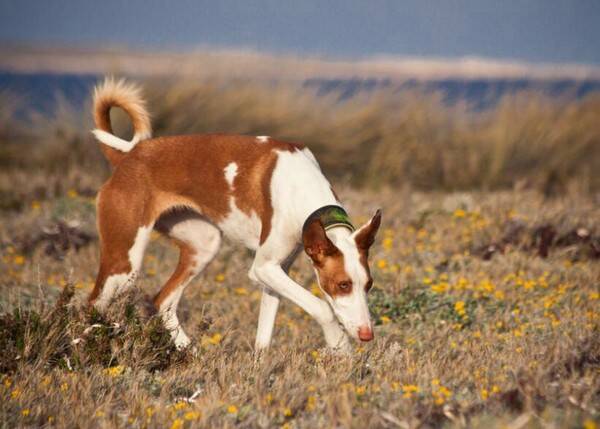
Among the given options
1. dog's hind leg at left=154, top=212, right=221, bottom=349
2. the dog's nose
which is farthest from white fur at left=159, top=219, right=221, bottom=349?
the dog's nose

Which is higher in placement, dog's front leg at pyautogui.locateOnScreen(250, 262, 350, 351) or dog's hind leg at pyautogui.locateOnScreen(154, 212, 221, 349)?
dog's front leg at pyautogui.locateOnScreen(250, 262, 350, 351)

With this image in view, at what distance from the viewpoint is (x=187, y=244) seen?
5.94 metres

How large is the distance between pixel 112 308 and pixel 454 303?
2.42 metres

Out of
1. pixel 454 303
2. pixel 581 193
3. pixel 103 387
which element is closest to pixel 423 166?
pixel 581 193

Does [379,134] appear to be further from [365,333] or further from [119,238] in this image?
[365,333]

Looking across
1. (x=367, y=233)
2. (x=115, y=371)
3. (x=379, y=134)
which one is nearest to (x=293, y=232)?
(x=367, y=233)

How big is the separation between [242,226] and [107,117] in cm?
130

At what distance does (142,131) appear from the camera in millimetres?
5863

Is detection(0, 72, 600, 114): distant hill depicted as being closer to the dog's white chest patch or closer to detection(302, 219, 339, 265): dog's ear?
the dog's white chest patch

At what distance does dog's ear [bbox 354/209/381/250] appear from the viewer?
14.9 feet

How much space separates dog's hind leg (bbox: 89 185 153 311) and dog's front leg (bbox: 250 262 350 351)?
0.78 metres

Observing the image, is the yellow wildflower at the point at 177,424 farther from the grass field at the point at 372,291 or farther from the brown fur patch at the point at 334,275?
the brown fur patch at the point at 334,275

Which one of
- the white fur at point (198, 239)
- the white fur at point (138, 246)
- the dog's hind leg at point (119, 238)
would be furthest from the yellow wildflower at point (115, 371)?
the white fur at point (198, 239)

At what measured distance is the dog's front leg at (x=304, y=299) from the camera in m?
4.79
